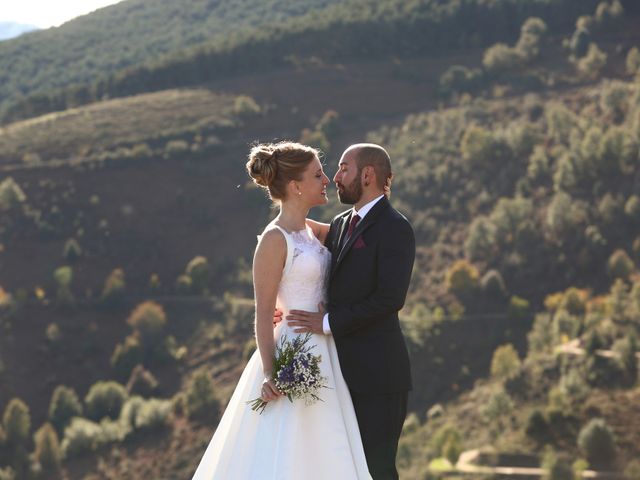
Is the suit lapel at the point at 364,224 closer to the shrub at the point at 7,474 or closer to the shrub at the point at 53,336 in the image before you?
the shrub at the point at 7,474

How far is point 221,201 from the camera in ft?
164

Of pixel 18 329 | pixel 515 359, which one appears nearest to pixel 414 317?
pixel 515 359

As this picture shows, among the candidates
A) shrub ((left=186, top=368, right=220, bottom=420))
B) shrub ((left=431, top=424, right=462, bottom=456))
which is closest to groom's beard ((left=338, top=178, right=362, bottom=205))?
shrub ((left=431, top=424, right=462, bottom=456))

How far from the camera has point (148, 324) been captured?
39625 millimetres

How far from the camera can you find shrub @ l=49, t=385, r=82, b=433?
35125 mm

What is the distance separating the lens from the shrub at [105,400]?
116 ft

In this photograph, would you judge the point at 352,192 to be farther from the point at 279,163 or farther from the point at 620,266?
the point at 620,266

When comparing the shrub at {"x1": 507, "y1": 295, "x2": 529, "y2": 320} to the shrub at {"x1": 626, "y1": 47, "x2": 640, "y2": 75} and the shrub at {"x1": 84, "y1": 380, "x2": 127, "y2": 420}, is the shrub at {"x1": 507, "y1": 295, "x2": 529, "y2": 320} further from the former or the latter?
the shrub at {"x1": 626, "y1": 47, "x2": 640, "y2": 75}

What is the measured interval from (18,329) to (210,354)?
7.62 m

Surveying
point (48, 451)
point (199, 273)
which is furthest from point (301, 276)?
point (199, 273)

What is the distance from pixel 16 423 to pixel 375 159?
101ft

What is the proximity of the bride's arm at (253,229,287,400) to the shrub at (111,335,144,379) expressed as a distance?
1324 inches

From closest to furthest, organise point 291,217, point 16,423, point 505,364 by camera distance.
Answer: point 291,217, point 505,364, point 16,423

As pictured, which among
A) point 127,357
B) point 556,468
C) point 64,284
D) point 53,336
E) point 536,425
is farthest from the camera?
point 64,284
